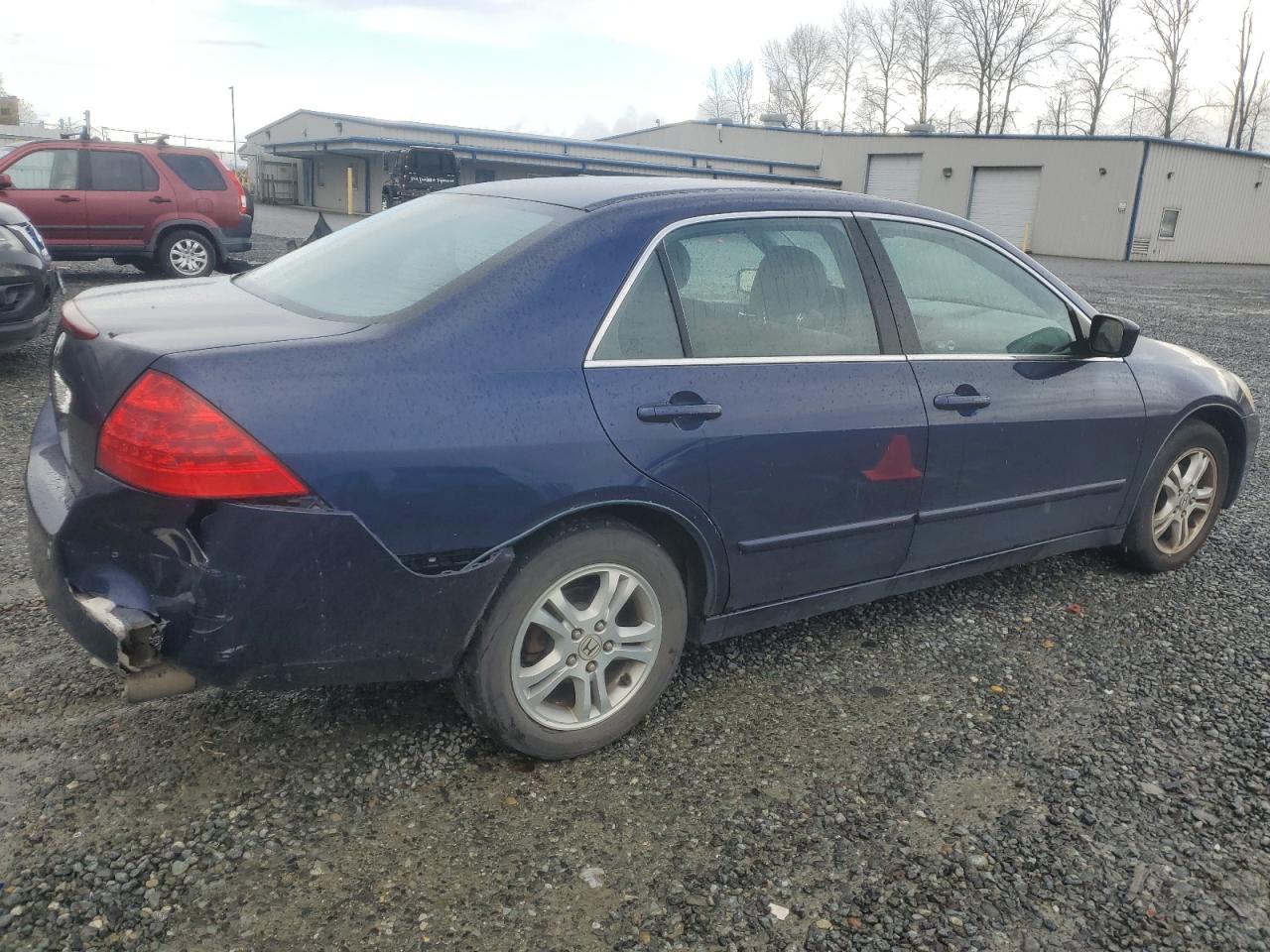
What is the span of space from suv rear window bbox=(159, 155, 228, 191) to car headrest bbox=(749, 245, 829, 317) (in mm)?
11978

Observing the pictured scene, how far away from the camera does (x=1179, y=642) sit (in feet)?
12.8

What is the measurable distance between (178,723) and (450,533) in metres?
1.15

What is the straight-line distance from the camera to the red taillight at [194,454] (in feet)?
7.54

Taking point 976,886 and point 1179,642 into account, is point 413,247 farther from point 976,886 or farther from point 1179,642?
point 1179,642

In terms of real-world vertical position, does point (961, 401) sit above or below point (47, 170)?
below

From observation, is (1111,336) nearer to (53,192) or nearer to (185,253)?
(185,253)

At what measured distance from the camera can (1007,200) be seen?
36.7 meters

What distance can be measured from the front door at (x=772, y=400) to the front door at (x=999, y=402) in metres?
0.15

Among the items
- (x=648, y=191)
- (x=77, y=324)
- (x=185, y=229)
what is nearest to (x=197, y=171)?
(x=185, y=229)

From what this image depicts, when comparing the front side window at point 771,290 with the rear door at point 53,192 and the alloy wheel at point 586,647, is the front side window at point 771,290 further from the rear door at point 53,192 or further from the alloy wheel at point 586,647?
the rear door at point 53,192

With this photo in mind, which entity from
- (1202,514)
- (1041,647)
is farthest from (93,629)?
(1202,514)

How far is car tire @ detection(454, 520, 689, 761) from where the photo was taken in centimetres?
269

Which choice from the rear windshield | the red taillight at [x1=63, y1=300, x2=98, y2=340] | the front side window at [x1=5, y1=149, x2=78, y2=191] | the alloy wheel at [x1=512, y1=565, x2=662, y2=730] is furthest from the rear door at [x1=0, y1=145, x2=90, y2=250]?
the alloy wheel at [x1=512, y1=565, x2=662, y2=730]

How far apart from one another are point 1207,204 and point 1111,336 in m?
37.9
